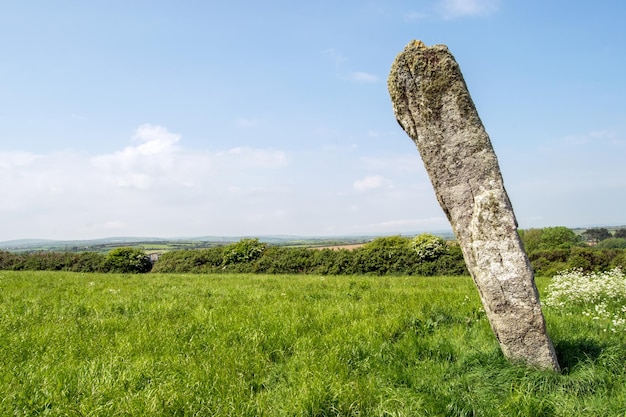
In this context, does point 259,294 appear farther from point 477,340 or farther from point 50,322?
point 477,340

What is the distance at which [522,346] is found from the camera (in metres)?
4.69

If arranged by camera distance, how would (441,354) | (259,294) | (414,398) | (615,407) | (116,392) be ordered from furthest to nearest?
1. (259,294)
2. (441,354)
3. (116,392)
4. (414,398)
5. (615,407)

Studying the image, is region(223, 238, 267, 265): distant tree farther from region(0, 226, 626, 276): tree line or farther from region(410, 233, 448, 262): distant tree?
region(410, 233, 448, 262): distant tree

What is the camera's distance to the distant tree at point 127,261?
38.6m

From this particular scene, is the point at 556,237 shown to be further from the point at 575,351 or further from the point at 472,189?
the point at 472,189

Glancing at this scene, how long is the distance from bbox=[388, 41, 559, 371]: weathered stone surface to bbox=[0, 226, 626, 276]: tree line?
1784 cm

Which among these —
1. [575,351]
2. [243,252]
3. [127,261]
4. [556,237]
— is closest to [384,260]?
[243,252]

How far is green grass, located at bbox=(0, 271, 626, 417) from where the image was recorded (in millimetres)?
4105

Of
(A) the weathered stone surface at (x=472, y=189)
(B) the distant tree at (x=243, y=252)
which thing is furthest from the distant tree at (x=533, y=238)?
(A) the weathered stone surface at (x=472, y=189)

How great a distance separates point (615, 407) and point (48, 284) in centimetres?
1673

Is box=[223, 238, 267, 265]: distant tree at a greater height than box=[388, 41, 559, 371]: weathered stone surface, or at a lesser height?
lesser

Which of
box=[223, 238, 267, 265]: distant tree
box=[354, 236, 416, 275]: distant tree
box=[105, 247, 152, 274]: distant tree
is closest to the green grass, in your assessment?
box=[354, 236, 416, 275]: distant tree

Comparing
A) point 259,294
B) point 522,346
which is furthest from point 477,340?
point 259,294

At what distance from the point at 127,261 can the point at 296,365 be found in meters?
38.4
